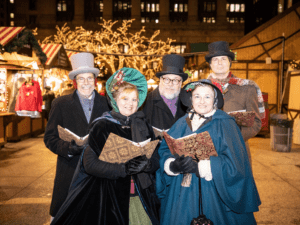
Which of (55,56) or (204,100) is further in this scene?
(55,56)

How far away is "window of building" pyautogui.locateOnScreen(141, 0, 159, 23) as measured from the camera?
3309 cm

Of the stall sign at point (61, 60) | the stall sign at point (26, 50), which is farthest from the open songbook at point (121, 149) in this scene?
the stall sign at point (61, 60)

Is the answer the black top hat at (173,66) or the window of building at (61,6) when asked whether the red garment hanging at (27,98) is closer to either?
the black top hat at (173,66)

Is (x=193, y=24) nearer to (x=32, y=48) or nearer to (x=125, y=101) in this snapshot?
(x=32, y=48)

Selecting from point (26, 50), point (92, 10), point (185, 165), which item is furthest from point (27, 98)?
point (92, 10)

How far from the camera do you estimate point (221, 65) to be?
3051 millimetres

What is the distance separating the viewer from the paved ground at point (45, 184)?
3986mm

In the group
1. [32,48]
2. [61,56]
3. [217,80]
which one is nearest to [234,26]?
[61,56]

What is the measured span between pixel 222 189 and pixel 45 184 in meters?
4.35

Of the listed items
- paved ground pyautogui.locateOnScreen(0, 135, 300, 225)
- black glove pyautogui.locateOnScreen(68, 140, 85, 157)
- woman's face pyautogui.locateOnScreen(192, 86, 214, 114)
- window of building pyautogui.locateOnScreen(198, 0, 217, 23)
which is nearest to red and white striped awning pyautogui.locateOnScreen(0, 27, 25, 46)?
paved ground pyautogui.locateOnScreen(0, 135, 300, 225)

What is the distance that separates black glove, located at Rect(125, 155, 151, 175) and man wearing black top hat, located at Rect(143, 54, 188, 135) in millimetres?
1158

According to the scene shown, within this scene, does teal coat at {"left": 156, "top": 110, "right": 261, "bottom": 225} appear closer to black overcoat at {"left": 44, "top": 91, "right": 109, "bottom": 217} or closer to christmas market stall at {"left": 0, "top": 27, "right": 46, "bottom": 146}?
black overcoat at {"left": 44, "top": 91, "right": 109, "bottom": 217}

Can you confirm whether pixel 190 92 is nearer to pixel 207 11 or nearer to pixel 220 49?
pixel 220 49

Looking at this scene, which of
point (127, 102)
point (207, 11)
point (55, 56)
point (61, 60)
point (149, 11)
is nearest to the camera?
point (127, 102)
